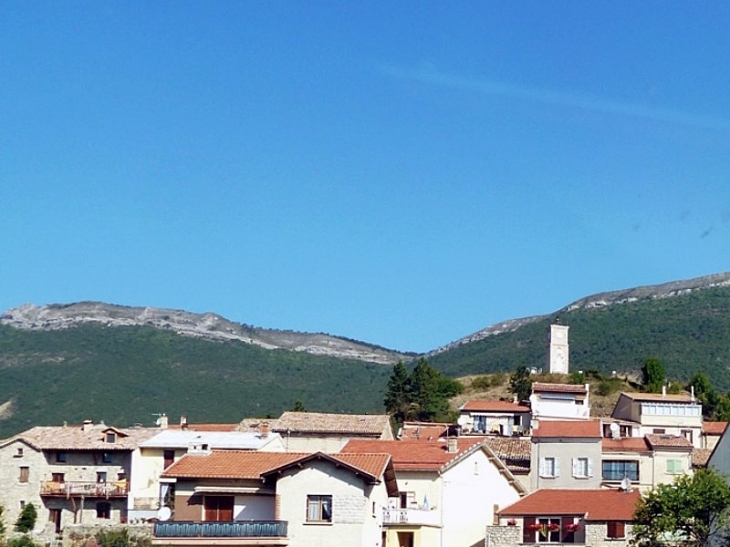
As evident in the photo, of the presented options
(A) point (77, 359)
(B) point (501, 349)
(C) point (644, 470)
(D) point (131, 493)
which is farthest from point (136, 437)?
(B) point (501, 349)

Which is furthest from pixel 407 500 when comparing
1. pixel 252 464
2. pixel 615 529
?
pixel 252 464

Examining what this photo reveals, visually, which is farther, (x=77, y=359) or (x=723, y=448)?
(x=77, y=359)

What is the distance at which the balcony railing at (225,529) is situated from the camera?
41219 mm

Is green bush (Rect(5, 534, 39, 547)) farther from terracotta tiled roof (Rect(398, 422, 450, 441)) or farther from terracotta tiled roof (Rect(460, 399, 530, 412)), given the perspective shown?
terracotta tiled roof (Rect(460, 399, 530, 412))

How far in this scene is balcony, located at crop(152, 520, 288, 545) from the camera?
41156mm

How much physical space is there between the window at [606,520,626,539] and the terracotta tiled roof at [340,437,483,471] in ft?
25.7

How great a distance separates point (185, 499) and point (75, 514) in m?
25.0

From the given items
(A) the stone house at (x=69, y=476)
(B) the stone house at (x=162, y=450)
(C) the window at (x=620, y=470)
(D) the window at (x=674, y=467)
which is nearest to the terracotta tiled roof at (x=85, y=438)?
(A) the stone house at (x=69, y=476)

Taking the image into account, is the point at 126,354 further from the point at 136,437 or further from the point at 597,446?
the point at 597,446

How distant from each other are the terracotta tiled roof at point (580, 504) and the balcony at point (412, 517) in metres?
3.45

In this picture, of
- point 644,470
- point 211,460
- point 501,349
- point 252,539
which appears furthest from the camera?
point 501,349

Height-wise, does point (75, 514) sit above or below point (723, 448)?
below

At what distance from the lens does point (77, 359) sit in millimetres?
170000

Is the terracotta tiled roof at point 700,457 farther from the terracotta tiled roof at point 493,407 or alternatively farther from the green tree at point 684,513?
the green tree at point 684,513
